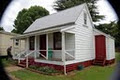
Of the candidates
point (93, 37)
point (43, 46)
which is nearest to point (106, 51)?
point (93, 37)

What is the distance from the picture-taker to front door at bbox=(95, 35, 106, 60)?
627 inches

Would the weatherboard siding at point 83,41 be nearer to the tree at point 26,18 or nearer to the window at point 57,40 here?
the window at point 57,40

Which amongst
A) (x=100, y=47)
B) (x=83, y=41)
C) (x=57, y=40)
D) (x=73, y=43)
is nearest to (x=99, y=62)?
(x=100, y=47)

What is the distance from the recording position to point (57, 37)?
14.6m

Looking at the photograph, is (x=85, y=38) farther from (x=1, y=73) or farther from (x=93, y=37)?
(x=1, y=73)

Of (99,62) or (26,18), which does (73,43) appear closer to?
(99,62)

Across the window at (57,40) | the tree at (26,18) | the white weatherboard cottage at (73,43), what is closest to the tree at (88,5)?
the tree at (26,18)

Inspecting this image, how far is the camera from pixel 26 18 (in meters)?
33.0

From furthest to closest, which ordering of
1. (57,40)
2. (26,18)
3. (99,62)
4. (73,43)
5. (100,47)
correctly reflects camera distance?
1. (26,18)
2. (100,47)
3. (99,62)
4. (57,40)
5. (73,43)

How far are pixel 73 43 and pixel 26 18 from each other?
21.5m

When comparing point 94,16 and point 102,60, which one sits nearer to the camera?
point 102,60

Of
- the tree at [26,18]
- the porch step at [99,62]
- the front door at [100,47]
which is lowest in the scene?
the porch step at [99,62]

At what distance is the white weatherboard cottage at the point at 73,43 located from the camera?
1238cm

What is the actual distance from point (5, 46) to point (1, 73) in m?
22.0
